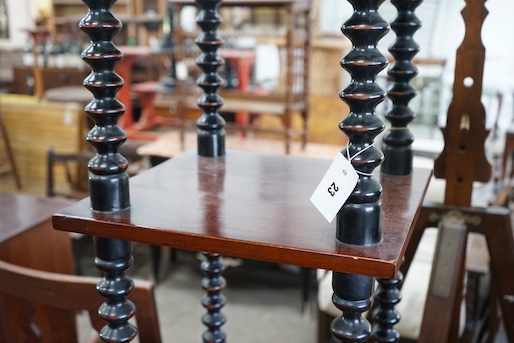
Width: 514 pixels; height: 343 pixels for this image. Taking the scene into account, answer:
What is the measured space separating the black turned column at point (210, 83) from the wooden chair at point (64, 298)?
250 mm

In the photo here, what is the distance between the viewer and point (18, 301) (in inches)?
37.6

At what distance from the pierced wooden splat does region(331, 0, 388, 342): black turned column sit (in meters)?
0.44

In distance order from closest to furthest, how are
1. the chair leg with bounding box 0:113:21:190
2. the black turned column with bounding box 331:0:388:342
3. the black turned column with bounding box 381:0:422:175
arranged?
the black turned column with bounding box 331:0:388:342, the black turned column with bounding box 381:0:422:175, the chair leg with bounding box 0:113:21:190

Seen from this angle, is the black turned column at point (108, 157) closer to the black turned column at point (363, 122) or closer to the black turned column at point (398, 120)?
the black turned column at point (363, 122)

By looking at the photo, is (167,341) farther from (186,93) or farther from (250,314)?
(186,93)

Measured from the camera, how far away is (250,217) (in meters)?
0.64

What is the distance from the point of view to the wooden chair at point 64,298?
2.87ft

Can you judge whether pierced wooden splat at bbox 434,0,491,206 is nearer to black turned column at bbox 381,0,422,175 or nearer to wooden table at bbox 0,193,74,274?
black turned column at bbox 381,0,422,175

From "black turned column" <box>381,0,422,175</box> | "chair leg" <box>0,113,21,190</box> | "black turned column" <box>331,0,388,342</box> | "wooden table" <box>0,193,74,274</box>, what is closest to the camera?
"black turned column" <box>331,0,388,342</box>

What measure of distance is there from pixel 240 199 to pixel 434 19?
4037mm

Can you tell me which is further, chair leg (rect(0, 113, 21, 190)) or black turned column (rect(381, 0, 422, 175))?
chair leg (rect(0, 113, 21, 190))

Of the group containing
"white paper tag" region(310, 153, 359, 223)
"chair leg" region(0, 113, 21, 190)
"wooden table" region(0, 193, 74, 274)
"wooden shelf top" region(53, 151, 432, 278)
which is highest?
"white paper tag" region(310, 153, 359, 223)

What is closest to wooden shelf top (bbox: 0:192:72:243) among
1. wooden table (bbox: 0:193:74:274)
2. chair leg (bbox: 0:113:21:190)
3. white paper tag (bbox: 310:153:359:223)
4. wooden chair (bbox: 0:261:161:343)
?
wooden table (bbox: 0:193:74:274)

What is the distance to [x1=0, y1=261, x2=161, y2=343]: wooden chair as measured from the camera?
2.87 feet
